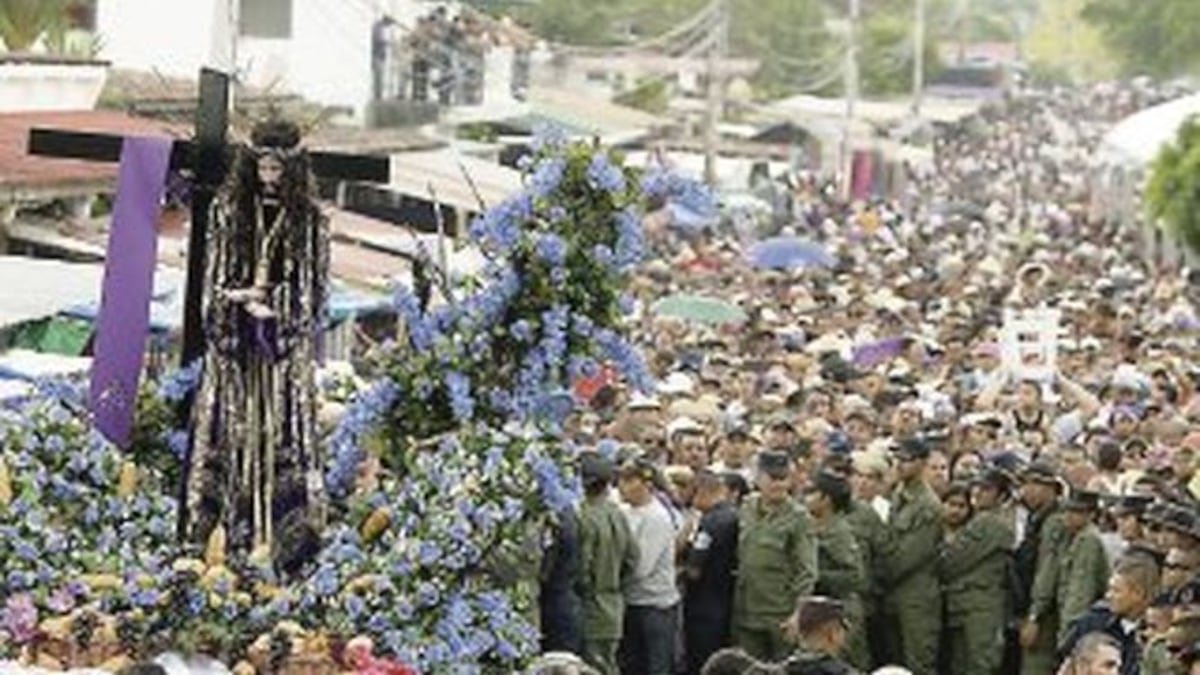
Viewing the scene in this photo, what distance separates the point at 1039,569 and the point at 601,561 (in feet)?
6.99

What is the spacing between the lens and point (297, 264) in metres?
12.4

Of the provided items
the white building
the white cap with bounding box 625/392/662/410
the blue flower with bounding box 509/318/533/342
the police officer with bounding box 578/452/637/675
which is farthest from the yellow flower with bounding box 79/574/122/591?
the white building

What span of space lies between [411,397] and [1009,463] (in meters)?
5.17

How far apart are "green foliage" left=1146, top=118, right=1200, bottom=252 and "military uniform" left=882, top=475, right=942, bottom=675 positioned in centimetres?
2490

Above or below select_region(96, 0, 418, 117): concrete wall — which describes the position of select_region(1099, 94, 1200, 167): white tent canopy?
below

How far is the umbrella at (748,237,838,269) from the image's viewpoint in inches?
1529

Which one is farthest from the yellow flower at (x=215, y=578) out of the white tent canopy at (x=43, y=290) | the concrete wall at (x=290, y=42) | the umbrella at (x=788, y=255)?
the concrete wall at (x=290, y=42)

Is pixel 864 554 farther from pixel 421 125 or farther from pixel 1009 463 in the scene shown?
pixel 421 125

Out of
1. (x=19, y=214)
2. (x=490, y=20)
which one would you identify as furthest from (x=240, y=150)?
(x=490, y=20)

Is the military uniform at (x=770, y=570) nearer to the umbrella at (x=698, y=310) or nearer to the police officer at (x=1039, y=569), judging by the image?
the police officer at (x=1039, y=569)

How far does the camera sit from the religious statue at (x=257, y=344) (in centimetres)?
1229

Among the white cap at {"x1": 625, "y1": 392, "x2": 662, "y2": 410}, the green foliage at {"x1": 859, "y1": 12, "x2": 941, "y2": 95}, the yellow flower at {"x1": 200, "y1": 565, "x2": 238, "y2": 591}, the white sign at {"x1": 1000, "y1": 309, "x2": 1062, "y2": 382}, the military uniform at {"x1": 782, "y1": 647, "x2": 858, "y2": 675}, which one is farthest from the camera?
the green foliage at {"x1": 859, "y1": 12, "x2": 941, "y2": 95}

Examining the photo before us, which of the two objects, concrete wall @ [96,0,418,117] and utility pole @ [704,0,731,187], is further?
utility pole @ [704,0,731,187]

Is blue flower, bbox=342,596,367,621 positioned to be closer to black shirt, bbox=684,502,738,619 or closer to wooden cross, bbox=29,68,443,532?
wooden cross, bbox=29,68,443,532
